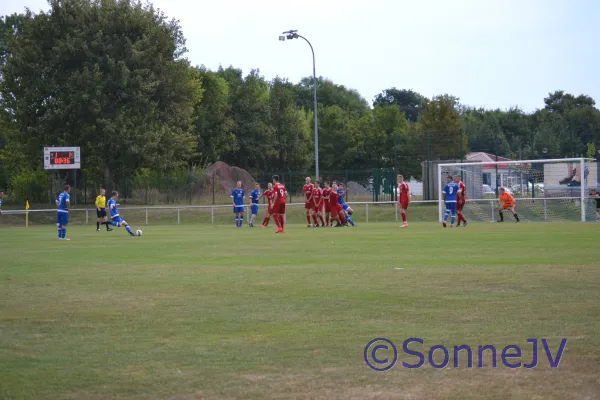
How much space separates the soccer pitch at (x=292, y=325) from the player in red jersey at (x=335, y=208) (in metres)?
20.0

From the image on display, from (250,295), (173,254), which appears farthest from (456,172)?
(250,295)

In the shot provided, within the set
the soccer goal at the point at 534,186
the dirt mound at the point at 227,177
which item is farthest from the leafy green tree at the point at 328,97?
the soccer goal at the point at 534,186

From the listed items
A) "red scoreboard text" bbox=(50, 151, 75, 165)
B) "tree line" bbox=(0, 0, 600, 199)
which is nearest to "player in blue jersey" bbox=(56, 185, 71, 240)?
"red scoreboard text" bbox=(50, 151, 75, 165)

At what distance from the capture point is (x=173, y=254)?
66.9ft

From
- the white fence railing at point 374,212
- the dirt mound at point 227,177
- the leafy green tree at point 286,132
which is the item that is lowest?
the white fence railing at point 374,212

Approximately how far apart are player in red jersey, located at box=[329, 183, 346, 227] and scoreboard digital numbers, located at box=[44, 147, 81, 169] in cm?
1930

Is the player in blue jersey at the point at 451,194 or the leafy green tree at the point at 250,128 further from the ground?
the leafy green tree at the point at 250,128

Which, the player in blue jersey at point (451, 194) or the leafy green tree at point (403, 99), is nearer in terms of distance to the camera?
the player in blue jersey at point (451, 194)

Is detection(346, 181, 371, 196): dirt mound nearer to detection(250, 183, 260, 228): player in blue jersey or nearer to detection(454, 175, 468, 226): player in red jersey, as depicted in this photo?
detection(250, 183, 260, 228): player in blue jersey

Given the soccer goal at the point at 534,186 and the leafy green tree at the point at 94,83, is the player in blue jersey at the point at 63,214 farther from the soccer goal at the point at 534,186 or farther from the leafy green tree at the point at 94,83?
the leafy green tree at the point at 94,83

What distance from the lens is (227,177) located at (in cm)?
6359

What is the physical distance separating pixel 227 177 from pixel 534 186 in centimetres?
2680

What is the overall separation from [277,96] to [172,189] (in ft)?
77.5

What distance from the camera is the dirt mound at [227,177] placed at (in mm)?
59866
